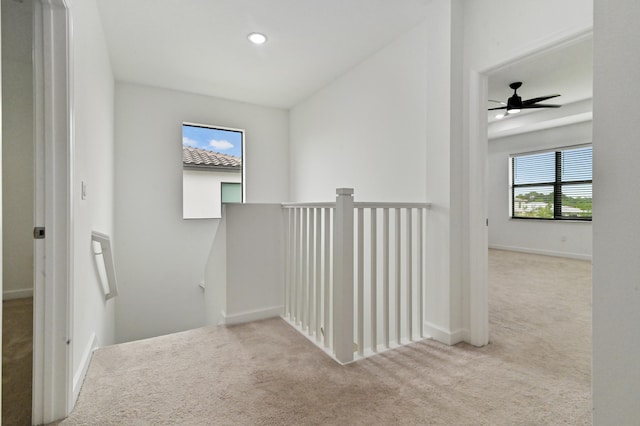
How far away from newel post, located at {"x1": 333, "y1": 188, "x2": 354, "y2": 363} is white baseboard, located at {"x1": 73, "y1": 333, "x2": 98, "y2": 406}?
1.36 metres

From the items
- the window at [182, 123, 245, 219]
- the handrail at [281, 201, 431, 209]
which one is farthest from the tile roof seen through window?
the handrail at [281, 201, 431, 209]

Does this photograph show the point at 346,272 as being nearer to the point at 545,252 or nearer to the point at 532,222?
the point at 545,252

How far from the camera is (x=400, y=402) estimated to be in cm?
148

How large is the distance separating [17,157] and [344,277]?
203cm

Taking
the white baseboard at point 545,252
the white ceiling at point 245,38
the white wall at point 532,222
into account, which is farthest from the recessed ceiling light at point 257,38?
the white baseboard at point 545,252

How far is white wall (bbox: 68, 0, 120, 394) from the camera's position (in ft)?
5.25

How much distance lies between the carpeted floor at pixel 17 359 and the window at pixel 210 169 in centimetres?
256

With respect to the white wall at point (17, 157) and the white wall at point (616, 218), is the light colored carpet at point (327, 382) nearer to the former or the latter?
the white wall at point (17, 157)

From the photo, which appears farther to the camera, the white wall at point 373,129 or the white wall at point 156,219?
the white wall at point 156,219

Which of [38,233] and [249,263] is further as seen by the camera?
[249,263]

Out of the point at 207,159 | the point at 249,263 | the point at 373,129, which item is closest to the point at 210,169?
the point at 207,159

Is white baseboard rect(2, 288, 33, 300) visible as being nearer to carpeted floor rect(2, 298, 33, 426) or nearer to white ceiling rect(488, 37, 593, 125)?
carpeted floor rect(2, 298, 33, 426)

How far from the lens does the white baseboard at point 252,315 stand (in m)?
2.49

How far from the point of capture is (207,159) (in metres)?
4.41
